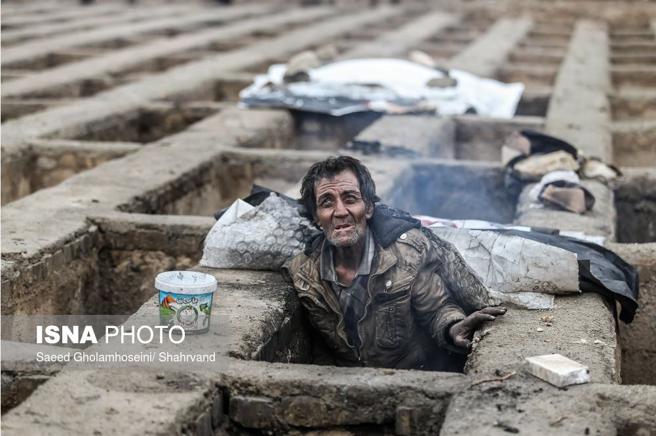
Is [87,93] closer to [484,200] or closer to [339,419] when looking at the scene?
[484,200]

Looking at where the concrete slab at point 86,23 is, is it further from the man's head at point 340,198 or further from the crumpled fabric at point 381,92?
the man's head at point 340,198

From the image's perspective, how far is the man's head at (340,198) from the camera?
555 centimetres

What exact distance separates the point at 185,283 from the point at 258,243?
3.48ft

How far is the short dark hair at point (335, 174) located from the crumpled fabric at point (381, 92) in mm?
5922

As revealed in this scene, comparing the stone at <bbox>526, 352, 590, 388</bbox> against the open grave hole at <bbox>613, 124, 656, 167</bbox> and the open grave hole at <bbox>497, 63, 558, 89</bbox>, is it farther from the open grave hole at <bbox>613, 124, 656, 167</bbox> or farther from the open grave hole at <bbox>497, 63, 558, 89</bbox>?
the open grave hole at <bbox>497, 63, 558, 89</bbox>

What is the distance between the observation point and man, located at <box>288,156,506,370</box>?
556 centimetres

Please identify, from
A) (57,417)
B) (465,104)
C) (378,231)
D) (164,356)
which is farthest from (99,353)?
(465,104)

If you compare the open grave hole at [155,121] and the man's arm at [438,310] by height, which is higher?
the man's arm at [438,310]

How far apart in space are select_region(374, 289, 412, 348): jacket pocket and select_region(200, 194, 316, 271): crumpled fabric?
2.41ft

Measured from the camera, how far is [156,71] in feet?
54.1

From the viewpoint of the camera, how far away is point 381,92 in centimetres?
1235

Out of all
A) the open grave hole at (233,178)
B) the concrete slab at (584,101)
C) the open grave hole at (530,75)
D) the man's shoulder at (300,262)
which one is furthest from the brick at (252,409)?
the open grave hole at (530,75)

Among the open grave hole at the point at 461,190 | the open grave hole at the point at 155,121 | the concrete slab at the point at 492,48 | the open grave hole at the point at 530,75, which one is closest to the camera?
the open grave hole at the point at 461,190

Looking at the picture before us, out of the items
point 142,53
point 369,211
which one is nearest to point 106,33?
point 142,53
